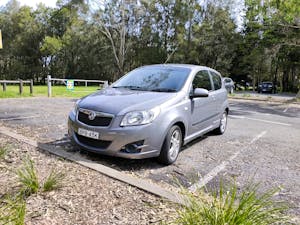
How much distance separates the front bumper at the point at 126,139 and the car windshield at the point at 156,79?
1.03m

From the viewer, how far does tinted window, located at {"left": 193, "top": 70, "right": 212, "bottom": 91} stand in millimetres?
4736

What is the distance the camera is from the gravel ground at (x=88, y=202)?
2319 mm

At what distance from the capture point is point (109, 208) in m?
2.51

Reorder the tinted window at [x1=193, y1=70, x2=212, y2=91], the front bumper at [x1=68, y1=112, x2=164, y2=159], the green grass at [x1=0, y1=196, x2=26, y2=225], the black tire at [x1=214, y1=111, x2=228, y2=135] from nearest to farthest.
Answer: the green grass at [x1=0, y1=196, x2=26, y2=225], the front bumper at [x1=68, y1=112, x2=164, y2=159], the tinted window at [x1=193, y1=70, x2=212, y2=91], the black tire at [x1=214, y1=111, x2=228, y2=135]

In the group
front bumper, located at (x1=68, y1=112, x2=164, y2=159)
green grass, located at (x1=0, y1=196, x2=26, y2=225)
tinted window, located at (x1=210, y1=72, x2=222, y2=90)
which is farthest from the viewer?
tinted window, located at (x1=210, y1=72, x2=222, y2=90)

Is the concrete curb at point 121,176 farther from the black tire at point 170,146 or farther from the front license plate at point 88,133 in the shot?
the black tire at point 170,146

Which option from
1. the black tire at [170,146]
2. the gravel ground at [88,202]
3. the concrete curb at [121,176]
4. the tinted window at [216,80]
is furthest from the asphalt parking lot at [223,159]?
the tinted window at [216,80]

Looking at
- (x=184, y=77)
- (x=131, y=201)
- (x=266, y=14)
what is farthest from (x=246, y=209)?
(x=266, y=14)

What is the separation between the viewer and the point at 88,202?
2580 mm

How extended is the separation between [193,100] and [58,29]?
40.5 metres

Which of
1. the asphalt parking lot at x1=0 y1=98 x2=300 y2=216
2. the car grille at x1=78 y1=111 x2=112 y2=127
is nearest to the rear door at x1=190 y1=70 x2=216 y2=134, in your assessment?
the asphalt parking lot at x1=0 y1=98 x2=300 y2=216

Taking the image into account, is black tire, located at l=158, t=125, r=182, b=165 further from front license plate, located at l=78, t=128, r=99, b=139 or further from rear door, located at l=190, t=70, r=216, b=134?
front license plate, located at l=78, t=128, r=99, b=139

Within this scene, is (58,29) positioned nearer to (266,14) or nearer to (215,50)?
(215,50)

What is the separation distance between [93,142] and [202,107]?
2.16 meters
